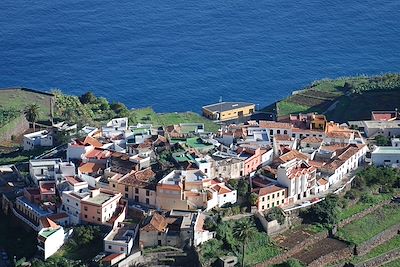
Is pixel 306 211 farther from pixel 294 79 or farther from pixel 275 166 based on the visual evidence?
pixel 294 79

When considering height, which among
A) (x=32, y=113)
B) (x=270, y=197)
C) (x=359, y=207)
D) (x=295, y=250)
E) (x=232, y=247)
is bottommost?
(x=295, y=250)

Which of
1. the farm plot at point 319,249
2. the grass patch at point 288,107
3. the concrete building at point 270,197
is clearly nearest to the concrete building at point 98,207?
the concrete building at point 270,197

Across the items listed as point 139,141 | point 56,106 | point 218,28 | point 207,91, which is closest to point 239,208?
point 139,141

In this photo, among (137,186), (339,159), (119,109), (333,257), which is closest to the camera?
(333,257)

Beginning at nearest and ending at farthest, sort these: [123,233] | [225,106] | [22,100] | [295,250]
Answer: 1. [123,233]
2. [295,250]
3. [22,100]
4. [225,106]

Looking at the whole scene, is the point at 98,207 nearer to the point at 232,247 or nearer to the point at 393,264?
the point at 232,247

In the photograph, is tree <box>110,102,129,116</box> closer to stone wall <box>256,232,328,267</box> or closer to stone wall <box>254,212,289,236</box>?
stone wall <box>254,212,289,236</box>

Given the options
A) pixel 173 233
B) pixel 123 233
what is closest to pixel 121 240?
pixel 123 233
